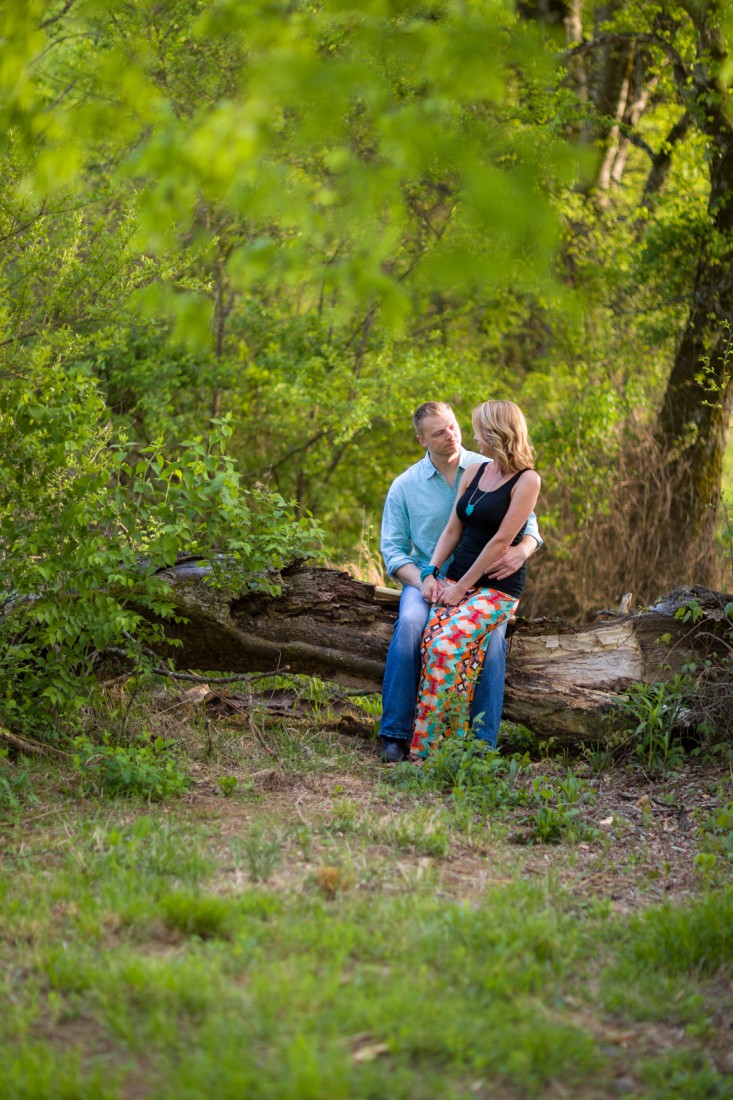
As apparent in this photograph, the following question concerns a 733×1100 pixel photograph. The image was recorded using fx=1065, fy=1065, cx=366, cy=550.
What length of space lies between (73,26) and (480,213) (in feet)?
33.7

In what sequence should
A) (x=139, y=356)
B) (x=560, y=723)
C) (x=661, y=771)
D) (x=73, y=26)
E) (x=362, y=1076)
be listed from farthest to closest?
(x=73, y=26), (x=139, y=356), (x=560, y=723), (x=661, y=771), (x=362, y=1076)

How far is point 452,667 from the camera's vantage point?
548 centimetres

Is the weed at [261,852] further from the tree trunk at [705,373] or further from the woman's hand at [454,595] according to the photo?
the tree trunk at [705,373]

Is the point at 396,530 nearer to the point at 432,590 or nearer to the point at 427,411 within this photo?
the point at 432,590

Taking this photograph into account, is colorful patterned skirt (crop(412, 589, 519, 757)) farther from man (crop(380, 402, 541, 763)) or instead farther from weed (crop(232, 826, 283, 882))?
weed (crop(232, 826, 283, 882))

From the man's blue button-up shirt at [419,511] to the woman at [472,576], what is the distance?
0.69 ft

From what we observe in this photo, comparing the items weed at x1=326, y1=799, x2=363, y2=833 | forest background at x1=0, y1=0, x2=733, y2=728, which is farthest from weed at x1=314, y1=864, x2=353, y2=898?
forest background at x1=0, y1=0, x2=733, y2=728

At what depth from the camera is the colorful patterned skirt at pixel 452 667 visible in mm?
5477

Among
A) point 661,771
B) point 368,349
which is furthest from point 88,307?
point 368,349

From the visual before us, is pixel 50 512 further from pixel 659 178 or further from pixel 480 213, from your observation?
pixel 659 178

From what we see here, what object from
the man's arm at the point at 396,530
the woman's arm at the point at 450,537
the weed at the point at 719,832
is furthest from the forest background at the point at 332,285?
the weed at the point at 719,832

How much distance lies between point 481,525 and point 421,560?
566 mm

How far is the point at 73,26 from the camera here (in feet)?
37.7

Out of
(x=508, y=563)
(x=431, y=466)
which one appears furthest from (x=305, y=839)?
(x=431, y=466)
